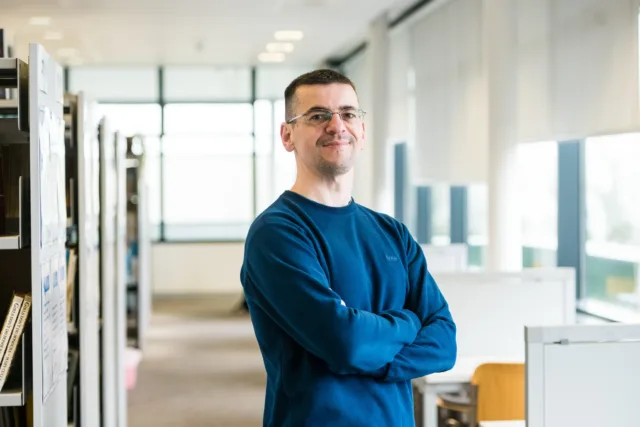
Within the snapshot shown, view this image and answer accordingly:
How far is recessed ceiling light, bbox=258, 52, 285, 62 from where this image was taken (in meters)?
11.8

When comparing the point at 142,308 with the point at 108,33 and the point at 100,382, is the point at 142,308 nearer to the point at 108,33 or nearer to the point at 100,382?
the point at 108,33

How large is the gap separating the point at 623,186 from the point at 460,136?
2524mm

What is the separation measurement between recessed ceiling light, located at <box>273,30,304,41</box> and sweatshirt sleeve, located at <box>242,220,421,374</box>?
835 centimetres

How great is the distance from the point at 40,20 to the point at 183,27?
1.48m

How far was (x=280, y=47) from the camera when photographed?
1120 cm

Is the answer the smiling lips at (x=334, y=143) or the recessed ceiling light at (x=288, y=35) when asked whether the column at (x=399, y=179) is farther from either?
the smiling lips at (x=334, y=143)

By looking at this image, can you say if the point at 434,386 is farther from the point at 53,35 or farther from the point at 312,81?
the point at 53,35

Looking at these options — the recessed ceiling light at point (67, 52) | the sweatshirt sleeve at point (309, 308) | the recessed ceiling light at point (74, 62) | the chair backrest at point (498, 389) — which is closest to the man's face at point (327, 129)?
the sweatshirt sleeve at point (309, 308)

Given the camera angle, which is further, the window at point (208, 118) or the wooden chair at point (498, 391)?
the window at point (208, 118)

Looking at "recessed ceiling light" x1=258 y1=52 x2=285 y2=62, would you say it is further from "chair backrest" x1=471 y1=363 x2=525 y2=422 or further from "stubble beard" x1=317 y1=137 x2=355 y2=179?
"stubble beard" x1=317 y1=137 x2=355 y2=179

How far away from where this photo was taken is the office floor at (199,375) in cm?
609

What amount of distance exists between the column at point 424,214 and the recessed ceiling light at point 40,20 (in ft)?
13.9

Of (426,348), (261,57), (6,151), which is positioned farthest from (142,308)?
(426,348)

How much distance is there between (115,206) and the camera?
5.16m
